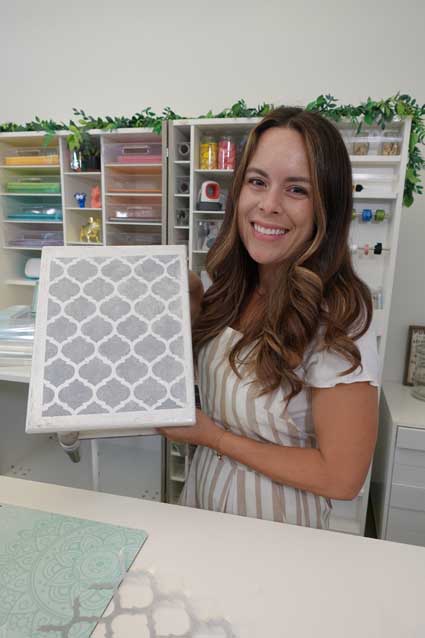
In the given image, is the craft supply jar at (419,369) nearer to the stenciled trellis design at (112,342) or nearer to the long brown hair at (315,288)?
the long brown hair at (315,288)

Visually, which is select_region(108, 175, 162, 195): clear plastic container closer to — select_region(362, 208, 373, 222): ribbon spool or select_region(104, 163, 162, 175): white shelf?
select_region(104, 163, 162, 175): white shelf

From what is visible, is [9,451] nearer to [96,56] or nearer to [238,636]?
[238,636]

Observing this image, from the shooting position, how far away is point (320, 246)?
2.47ft

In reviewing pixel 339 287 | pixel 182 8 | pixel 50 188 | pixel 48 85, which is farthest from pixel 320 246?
pixel 48 85

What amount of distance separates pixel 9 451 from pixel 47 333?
4.90 feet

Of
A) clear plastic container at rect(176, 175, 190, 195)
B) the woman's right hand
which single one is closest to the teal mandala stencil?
the woman's right hand

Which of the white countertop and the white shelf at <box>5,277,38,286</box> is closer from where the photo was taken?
→ the white countertop

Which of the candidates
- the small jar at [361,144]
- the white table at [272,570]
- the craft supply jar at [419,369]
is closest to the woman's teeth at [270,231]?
the white table at [272,570]

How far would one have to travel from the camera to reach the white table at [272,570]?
52 cm

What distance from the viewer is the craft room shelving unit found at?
5.61ft

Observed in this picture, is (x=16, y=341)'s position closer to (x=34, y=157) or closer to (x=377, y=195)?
(x=34, y=157)

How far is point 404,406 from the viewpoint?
1886mm

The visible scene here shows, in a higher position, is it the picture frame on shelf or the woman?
the woman

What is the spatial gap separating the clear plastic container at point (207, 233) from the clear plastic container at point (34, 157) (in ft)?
2.91
